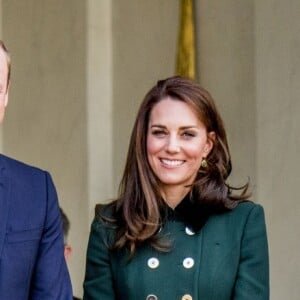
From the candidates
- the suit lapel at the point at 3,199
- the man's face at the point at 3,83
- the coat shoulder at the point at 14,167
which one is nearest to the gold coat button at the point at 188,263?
the coat shoulder at the point at 14,167

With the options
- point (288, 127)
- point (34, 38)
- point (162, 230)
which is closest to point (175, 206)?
point (162, 230)

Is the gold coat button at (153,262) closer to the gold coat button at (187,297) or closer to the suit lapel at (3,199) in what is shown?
the gold coat button at (187,297)

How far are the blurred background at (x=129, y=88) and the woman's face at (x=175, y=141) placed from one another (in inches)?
62.4

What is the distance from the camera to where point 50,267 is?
140 inches

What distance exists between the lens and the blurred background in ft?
18.7

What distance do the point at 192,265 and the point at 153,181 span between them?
1.03 feet

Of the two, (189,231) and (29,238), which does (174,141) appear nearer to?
(189,231)

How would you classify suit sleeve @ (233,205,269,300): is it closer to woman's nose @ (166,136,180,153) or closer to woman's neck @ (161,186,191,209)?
woman's neck @ (161,186,191,209)

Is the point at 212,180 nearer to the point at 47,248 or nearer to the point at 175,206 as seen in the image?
the point at 175,206

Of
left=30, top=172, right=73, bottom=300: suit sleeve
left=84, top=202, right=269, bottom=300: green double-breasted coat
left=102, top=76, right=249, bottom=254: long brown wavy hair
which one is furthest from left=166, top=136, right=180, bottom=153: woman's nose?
left=30, top=172, right=73, bottom=300: suit sleeve

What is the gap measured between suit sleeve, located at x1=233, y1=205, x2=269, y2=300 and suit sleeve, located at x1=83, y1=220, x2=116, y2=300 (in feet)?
1.41

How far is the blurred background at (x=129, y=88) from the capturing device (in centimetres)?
569

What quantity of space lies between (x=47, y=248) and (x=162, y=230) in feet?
2.28

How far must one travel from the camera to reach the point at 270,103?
5.73 meters
